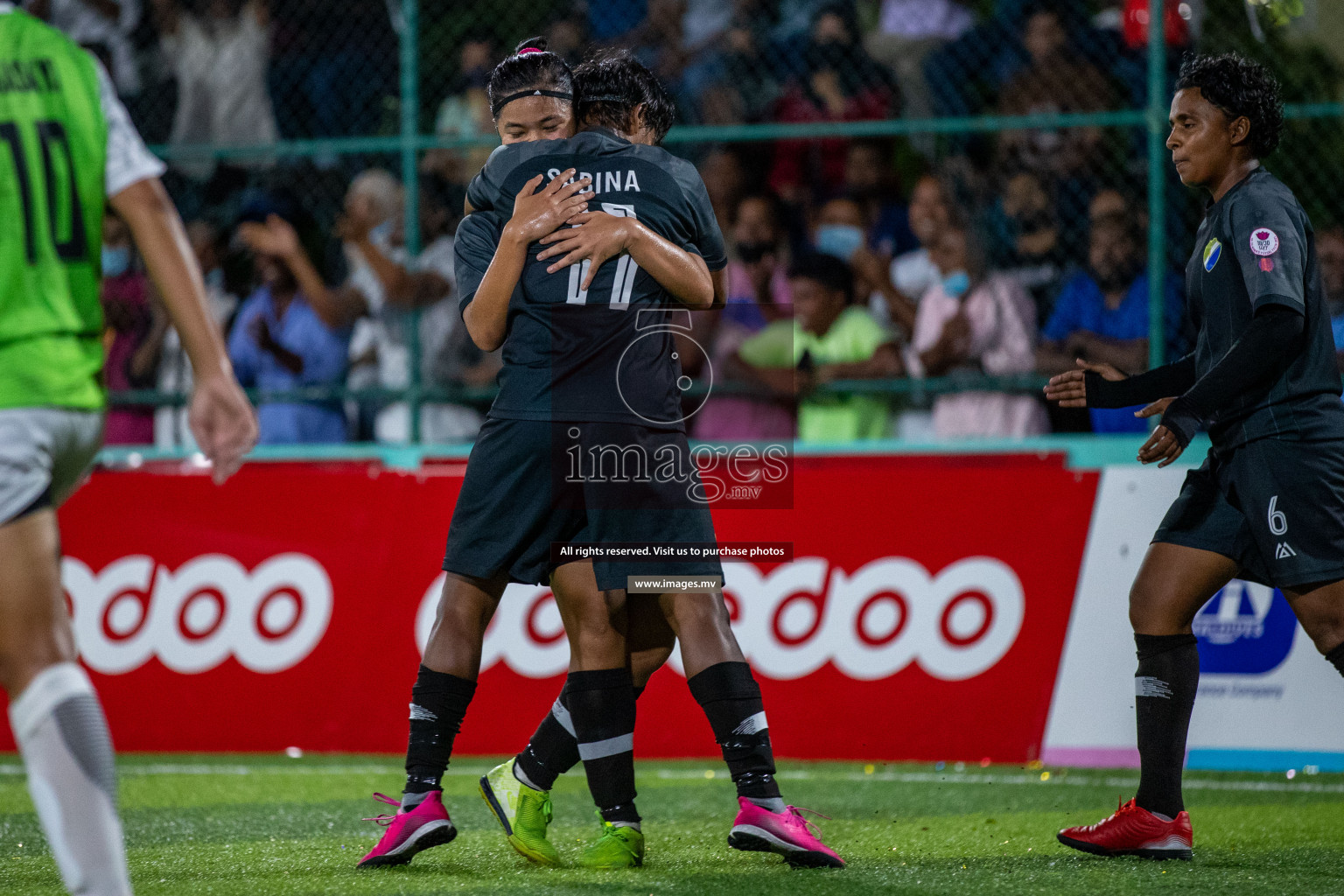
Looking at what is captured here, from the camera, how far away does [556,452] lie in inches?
151

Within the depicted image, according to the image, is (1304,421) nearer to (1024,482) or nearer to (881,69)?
(1024,482)

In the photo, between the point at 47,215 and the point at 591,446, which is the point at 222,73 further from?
the point at 47,215

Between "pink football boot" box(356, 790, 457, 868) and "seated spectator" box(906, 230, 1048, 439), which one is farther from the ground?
"seated spectator" box(906, 230, 1048, 439)

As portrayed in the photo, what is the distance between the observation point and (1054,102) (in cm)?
821

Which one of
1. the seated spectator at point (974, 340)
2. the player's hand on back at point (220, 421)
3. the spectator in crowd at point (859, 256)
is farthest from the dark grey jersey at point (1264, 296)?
the spectator in crowd at point (859, 256)

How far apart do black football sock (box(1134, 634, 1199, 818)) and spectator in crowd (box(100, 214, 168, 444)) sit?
561cm

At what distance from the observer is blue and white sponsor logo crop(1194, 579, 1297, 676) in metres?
5.85

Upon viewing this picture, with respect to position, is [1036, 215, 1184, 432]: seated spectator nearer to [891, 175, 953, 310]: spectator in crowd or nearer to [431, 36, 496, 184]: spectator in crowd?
[891, 175, 953, 310]: spectator in crowd

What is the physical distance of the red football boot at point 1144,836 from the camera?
13.3ft

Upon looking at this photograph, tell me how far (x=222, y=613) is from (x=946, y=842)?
3.52 meters

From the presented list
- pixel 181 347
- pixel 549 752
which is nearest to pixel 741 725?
pixel 549 752

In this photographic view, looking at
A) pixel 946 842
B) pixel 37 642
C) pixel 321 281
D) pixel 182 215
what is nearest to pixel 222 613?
pixel 321 281

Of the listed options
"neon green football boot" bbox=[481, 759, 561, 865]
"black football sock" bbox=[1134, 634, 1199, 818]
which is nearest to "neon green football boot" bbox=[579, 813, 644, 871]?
"neon green football boot" bbox=[481, 759, 561, 865]

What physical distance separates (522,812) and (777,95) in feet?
19.0
